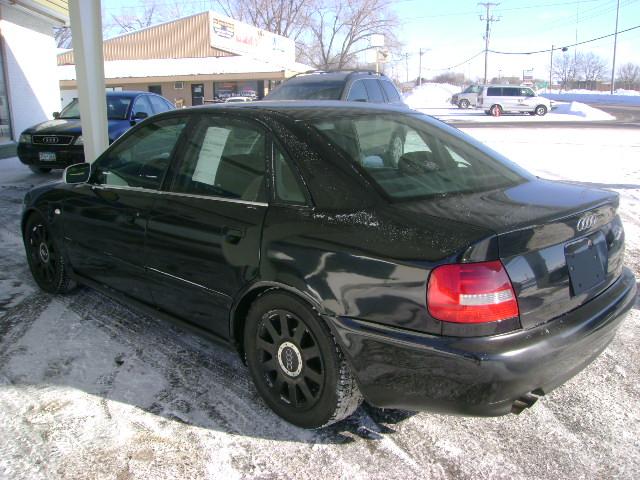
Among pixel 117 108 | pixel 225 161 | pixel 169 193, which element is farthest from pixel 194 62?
pixel 225 161

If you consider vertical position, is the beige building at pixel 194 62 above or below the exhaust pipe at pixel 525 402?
above

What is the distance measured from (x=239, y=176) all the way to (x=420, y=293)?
1248 millimetres

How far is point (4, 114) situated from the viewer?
14219mm

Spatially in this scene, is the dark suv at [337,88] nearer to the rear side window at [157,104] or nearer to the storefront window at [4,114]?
the rear side window at [157,104]

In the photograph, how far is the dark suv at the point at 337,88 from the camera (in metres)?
8.88

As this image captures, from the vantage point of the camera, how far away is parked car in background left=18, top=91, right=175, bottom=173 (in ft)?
31.0

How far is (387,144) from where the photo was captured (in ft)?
10.1

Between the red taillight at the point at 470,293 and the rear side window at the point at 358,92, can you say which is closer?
the red taillight at the point at 470,293

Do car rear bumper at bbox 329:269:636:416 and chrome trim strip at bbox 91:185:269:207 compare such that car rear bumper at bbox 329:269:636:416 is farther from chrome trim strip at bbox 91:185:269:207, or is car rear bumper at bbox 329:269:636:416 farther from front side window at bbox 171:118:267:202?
front side window at bbox 171:118:267:202

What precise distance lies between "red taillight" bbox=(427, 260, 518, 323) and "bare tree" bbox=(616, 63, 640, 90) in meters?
106

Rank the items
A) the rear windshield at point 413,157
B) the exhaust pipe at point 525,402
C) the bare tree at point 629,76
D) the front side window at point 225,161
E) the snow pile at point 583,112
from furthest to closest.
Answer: the bare tree at point 629,76 → the snow pile at point 583,112 → the front side window at point 225,161 → the rear windshield at point 413,157 → the exhaust pipe at point 525,402

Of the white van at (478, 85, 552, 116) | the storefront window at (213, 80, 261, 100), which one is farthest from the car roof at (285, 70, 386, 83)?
the white van at (478, 85, 552, 116)

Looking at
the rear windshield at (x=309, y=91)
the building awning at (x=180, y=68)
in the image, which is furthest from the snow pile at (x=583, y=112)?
the rear windshield at (x=309, y=91)

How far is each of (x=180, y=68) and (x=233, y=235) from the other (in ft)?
115
